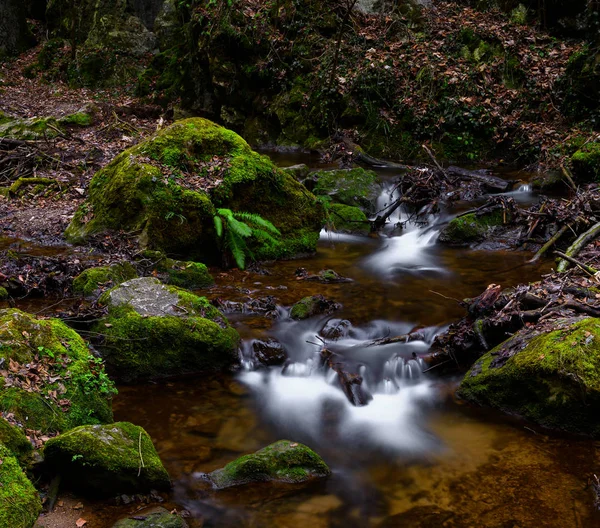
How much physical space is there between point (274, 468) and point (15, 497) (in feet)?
5.82

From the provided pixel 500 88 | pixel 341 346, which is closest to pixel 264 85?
pixel 500 88

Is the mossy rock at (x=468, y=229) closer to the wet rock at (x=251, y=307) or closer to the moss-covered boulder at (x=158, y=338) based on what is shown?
the wet rock at (x=251, y=307)

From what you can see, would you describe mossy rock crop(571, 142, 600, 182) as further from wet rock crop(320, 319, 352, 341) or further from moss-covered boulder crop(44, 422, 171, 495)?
moss-covered boulder crop(44, 422, 171, 495)

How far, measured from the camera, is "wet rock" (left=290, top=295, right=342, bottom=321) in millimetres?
6336

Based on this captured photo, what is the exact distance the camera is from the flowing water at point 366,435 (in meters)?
3.57

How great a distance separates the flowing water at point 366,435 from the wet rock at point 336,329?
51 mm

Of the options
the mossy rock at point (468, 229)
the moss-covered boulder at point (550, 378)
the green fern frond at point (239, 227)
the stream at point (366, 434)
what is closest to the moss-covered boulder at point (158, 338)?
the stream at point (366, 434)

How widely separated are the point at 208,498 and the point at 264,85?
15.0 metres

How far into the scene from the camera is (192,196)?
7727 mm

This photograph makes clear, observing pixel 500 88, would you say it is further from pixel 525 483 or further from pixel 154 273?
pixel 525 483

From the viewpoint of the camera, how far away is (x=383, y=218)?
1011cm

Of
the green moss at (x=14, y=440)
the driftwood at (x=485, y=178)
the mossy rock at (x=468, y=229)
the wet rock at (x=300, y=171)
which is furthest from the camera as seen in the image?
the wet rock at (x=300, y=171)

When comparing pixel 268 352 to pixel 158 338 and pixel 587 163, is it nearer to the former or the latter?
pixel 158 338

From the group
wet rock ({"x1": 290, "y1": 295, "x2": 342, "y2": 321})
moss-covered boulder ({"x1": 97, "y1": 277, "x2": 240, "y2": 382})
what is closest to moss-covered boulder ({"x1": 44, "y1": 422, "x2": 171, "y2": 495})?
moss-covered boulder ({"x1": 97, "y1": 277, "x2": 240, "y2": 382})
